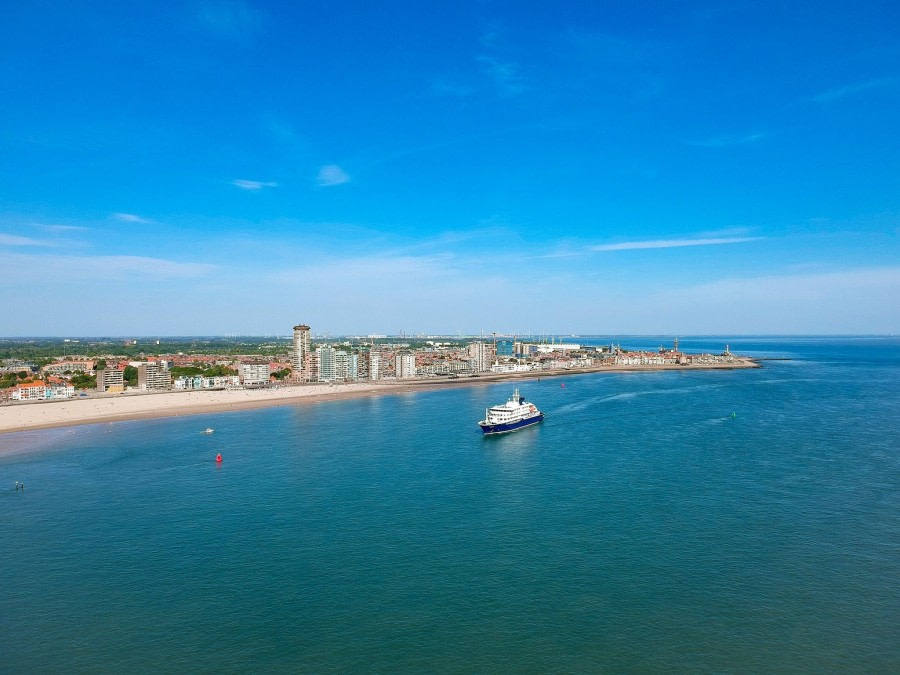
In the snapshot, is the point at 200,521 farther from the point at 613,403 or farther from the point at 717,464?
the point at 613,403

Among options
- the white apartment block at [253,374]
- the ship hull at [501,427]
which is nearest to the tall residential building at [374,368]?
the white apartment block at [253,374]

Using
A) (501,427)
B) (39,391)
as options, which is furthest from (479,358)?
(39,391)

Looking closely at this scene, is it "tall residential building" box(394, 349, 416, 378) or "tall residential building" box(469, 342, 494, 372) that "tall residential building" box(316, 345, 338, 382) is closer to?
"tall residential building" box(394, 349, 416, 378)

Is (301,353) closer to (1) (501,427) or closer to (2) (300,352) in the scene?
(2) (300,352)

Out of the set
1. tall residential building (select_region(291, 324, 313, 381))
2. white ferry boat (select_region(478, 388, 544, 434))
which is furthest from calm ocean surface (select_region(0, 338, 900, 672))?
tall residential building (select_region(291, 324, 313, 381))

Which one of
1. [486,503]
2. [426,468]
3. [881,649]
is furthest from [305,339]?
[881,649]

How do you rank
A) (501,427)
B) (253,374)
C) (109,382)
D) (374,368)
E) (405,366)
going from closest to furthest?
(501,427), (109,382), (253,374), (374,368), (405,366)

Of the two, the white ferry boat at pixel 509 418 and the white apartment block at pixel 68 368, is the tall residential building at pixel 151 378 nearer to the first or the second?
the white apartment block at pixel 68 368

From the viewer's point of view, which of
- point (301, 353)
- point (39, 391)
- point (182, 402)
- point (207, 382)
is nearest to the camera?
point (182, 402)
